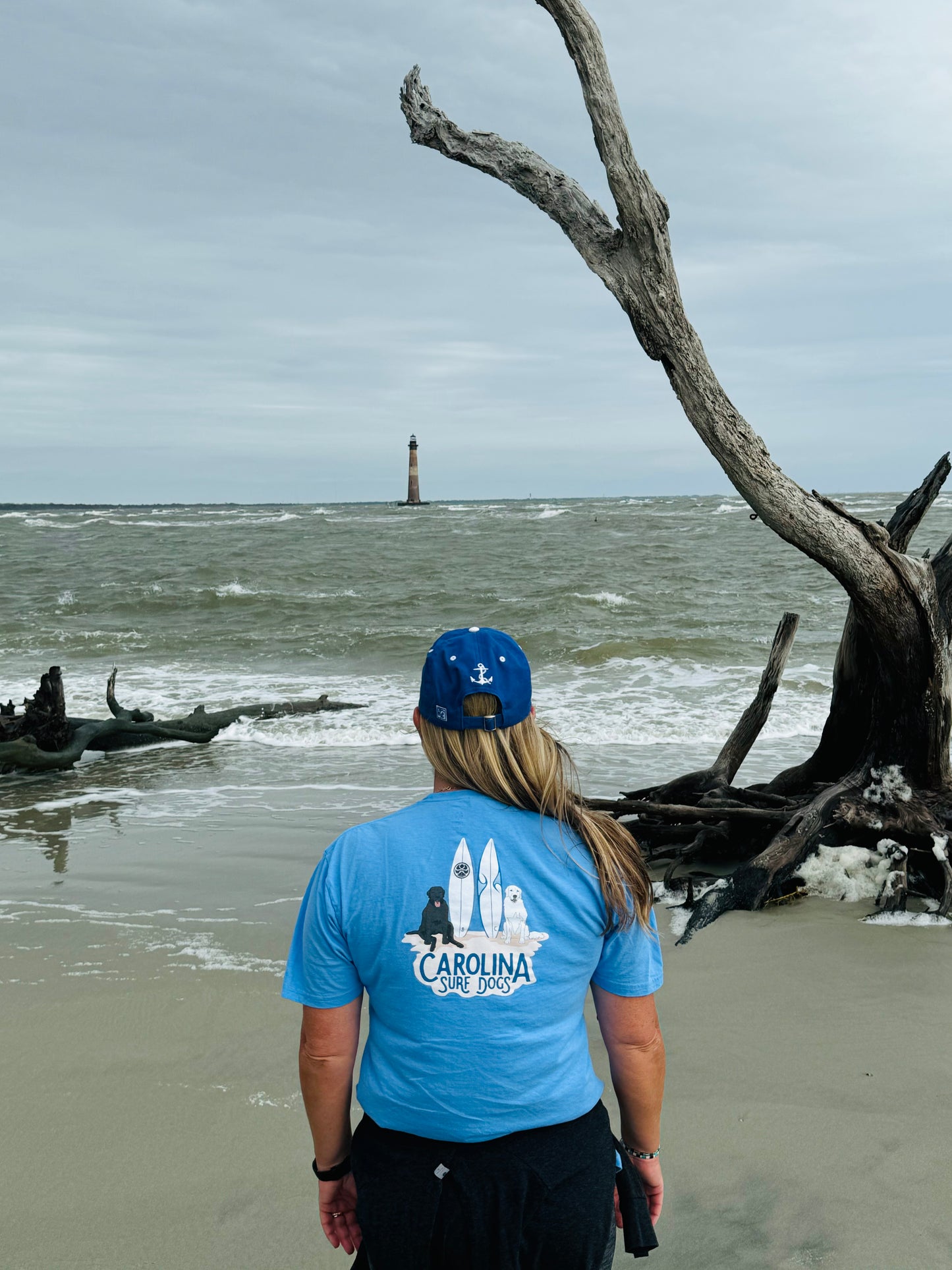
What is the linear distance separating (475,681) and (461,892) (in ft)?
1.21

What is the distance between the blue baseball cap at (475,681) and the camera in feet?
5.86

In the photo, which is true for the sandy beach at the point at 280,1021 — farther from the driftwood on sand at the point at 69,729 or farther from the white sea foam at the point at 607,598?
the white sea foam at the point at 607,598

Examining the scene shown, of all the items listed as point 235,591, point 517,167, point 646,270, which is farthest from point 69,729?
point 235,591

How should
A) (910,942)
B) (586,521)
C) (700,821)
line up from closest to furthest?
1. (910,942)
2. (700,821)
3. (586,521)

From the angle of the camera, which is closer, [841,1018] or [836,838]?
[841,1018]

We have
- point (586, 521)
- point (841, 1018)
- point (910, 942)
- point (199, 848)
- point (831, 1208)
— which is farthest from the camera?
point (586, 521)

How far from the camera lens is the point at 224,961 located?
4590mm

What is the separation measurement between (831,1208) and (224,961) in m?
2.82

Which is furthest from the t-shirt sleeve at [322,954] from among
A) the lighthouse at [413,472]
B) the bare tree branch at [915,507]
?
the lighthouse at [413,472]

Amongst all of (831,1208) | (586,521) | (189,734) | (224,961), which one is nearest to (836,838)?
(831,1208)

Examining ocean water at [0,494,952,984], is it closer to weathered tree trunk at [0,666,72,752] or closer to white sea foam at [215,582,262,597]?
white sea foam at [215,582,262,597]

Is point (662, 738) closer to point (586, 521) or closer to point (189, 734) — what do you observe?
point (189, 734)

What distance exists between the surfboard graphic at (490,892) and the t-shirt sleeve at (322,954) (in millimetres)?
250

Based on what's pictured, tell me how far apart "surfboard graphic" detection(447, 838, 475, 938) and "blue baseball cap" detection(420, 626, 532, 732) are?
246 millimetres
